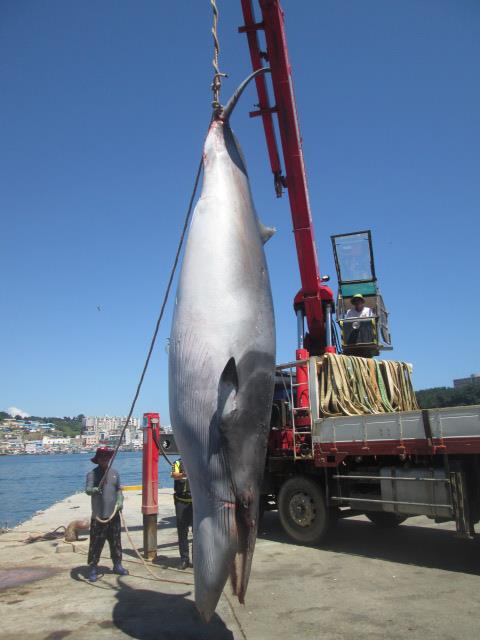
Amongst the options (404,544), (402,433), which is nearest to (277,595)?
(402,433)

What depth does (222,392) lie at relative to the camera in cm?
219

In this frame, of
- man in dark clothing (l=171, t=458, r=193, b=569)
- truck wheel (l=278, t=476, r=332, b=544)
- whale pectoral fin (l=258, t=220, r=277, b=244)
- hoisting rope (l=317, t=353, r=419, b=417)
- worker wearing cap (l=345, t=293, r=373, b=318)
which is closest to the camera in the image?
whale pectoral fin (l=258, t=220, r=277, b=244)

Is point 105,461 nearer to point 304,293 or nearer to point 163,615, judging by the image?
point 163,615

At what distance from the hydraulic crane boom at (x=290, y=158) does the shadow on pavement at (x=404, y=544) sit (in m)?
3.10

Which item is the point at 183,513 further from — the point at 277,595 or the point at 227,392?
the point at 227,392

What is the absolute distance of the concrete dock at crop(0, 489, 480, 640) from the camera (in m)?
4.07

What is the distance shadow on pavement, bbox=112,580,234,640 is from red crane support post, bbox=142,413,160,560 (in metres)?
1.51

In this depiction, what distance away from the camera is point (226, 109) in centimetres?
305

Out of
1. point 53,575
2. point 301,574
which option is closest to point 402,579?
point 301,574

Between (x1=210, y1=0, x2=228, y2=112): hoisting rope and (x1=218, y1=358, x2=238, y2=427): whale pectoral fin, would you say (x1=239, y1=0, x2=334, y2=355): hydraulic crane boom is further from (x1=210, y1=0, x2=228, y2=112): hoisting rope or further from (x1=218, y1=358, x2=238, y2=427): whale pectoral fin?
(x1=218, y1=358, x2=238, y2=427): whale pectoral fin

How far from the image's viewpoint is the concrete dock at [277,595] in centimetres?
407

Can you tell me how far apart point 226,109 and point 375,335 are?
21.2ft

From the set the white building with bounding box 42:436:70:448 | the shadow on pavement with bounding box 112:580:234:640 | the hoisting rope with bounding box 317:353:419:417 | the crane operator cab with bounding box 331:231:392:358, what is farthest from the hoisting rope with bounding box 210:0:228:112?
the white building with bounding box 42:436:70:448

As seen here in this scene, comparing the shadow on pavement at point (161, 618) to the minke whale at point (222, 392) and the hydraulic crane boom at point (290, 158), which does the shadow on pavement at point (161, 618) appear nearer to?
the minke whale at point (222, 392)
